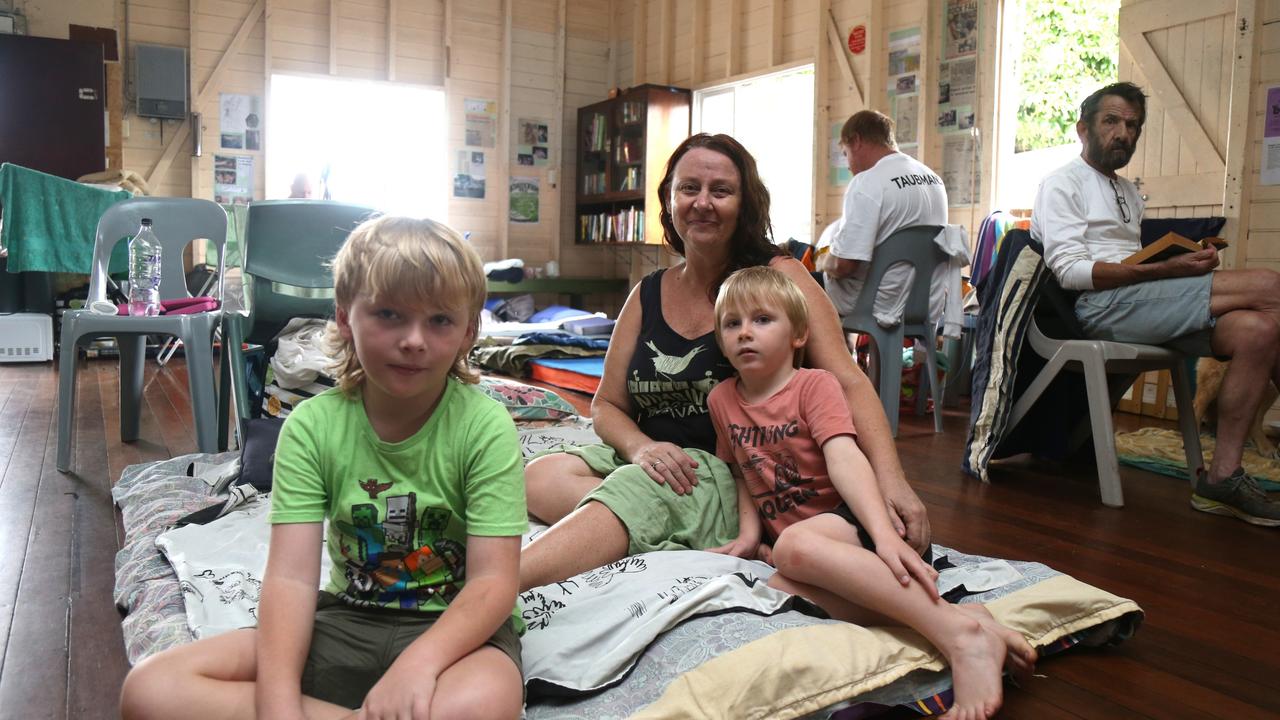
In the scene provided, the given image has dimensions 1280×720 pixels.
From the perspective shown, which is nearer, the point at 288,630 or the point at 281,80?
the point at 288,630

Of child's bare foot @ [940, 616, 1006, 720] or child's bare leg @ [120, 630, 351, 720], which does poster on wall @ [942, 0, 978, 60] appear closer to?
child's bare foot @ [940, 616, 1006, 720]

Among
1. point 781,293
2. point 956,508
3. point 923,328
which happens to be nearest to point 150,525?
point 781,293

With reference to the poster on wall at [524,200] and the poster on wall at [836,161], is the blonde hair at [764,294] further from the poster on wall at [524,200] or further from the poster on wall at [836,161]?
the poster on wall at [524,200]

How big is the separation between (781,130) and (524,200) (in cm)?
239

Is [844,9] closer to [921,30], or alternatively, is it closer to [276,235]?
[921,30]

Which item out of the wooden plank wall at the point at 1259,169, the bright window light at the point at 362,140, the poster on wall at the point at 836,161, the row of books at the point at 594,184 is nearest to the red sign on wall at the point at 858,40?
the poster on wall at the point at 836,161

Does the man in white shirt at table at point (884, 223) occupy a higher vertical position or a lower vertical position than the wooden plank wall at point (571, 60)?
lower

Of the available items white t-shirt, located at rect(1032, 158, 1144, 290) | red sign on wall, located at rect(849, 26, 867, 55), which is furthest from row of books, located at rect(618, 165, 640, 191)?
white t-shirt, located at rect(1032, 158, 1144, 290)

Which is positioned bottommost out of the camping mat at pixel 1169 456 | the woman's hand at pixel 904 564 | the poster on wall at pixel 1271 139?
the camping mat at pixel 1169 456

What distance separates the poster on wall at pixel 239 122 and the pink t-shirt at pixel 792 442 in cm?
632

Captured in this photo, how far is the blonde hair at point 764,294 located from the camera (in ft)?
5.26

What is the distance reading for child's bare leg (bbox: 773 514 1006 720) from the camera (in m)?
1.32

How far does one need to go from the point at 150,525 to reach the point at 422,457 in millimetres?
1323

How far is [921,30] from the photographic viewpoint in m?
5.45
